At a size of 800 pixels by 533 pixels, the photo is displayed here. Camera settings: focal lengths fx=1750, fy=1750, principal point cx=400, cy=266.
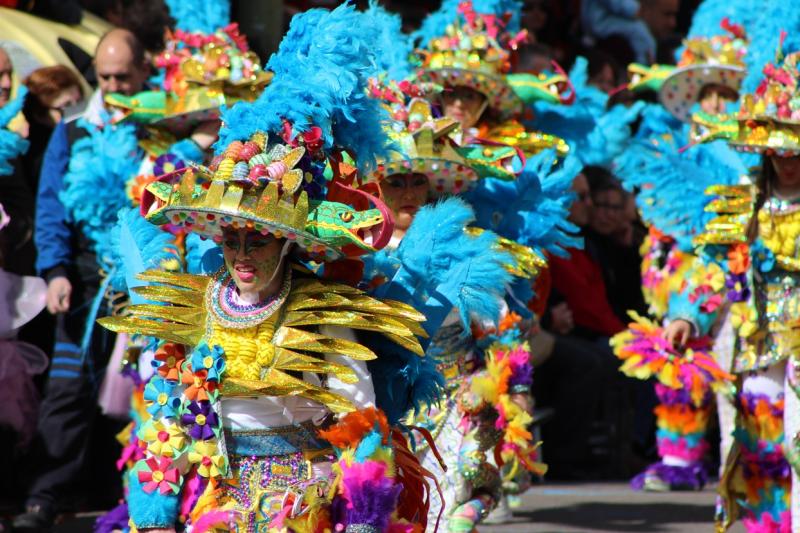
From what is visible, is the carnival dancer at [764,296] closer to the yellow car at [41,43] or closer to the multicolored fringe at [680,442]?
the multicolored fringe at [680,442]

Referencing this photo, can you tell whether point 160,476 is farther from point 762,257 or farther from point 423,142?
point 762,257

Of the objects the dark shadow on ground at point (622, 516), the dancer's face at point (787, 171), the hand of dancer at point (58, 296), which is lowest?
the dark shadow on ground at point (622, 516)

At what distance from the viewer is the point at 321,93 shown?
505cm

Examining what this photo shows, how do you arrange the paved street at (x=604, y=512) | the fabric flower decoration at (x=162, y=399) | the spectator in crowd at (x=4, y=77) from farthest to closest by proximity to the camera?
1. the paved street at (x=604, y=512)
2. the spectator in crowd at (x=4, y=77)
3. the fabric flower decoration at (x=162, y=399)

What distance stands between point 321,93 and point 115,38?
3.68 m

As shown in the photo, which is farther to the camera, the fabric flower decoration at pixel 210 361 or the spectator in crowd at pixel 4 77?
the spectator in crowd at pixel 4 77

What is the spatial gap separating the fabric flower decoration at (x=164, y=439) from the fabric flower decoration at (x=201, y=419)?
0.04m

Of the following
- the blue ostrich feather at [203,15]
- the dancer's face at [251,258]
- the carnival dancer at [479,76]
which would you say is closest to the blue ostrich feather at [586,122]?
the carnival dancer at [479,76]

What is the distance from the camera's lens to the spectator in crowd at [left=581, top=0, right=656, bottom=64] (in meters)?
13.0

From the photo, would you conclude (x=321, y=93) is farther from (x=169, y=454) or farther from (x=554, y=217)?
(x=554, y=217)

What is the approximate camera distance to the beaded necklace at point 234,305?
505 cm

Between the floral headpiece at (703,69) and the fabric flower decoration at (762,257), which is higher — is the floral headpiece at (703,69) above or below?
above

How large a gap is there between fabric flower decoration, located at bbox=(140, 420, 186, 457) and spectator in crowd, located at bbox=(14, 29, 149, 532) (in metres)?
2.94

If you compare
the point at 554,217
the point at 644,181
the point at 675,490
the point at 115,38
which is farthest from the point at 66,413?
the point at 675,490
